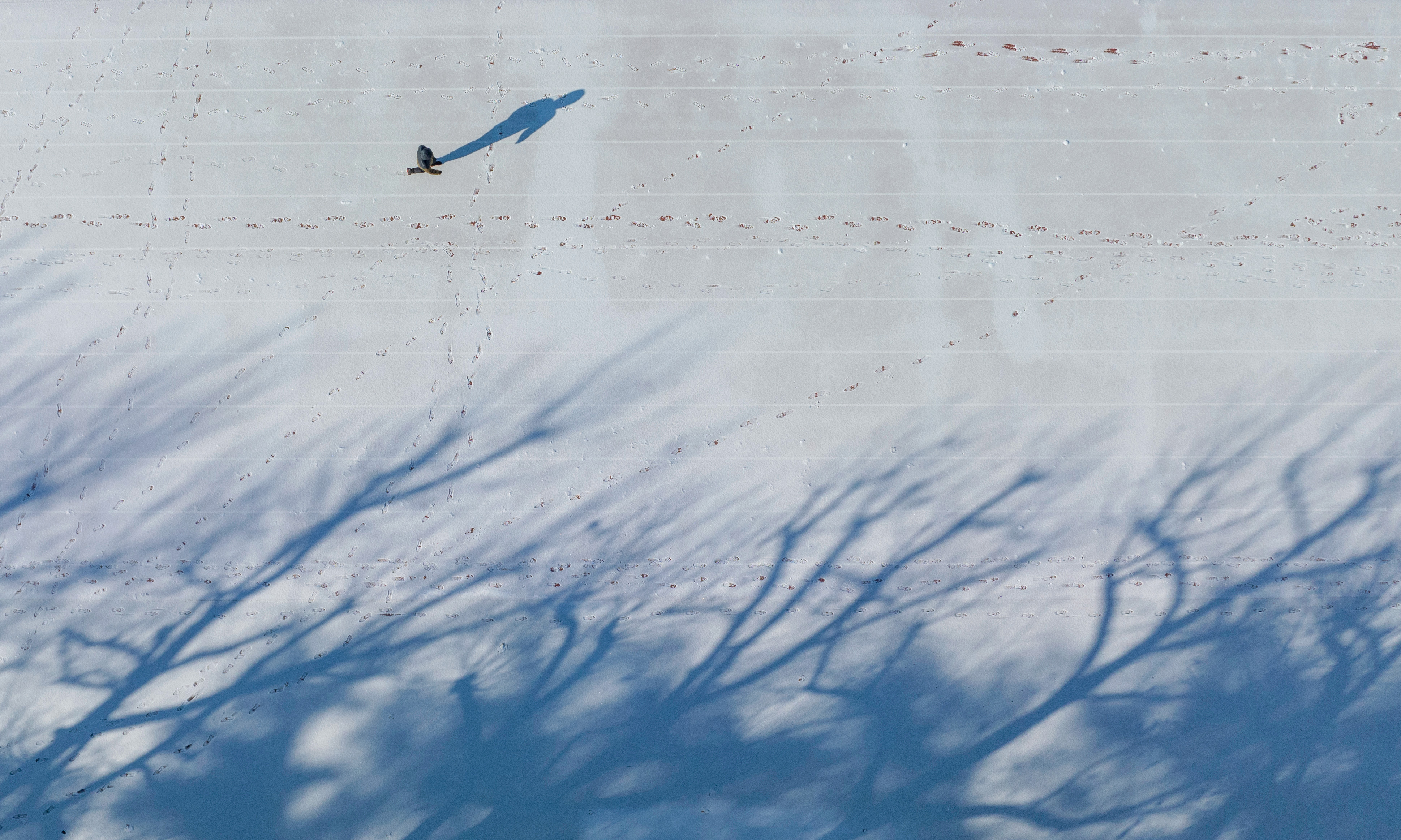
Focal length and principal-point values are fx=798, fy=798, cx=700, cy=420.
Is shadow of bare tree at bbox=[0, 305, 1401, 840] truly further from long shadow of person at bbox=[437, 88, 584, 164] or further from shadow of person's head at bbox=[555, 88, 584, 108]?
shadow of person's head at bbox=[555, 88, 584, 108]

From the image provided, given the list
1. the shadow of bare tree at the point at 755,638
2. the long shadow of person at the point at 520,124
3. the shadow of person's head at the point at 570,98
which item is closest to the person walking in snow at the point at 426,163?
the long shadow of person at the point at 520,124

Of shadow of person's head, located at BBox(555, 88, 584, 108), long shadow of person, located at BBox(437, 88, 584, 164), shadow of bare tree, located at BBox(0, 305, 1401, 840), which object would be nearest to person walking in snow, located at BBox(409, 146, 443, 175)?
long shadow of person, located at BBox(437, 88, 584, 164)

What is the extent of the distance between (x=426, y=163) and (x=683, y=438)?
235 cm

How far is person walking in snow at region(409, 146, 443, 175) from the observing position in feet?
16.1

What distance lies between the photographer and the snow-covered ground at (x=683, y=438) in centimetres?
508

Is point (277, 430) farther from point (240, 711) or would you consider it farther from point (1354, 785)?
point (1354, 785)

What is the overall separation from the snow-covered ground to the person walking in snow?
5.4 inches

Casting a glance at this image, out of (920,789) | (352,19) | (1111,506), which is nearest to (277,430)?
(352,19)

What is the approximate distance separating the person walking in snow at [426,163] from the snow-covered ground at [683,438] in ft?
0.45

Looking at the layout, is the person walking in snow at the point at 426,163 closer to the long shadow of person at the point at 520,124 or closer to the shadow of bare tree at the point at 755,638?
the long shadow of person at the point at 520,124

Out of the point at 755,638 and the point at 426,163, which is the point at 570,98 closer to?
the point at 426,163

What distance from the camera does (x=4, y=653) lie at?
5.04 m

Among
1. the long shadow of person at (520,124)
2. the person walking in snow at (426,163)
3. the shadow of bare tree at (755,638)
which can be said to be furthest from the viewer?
the long shadow of person at (520,124)

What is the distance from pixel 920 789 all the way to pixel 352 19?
6208 mm
